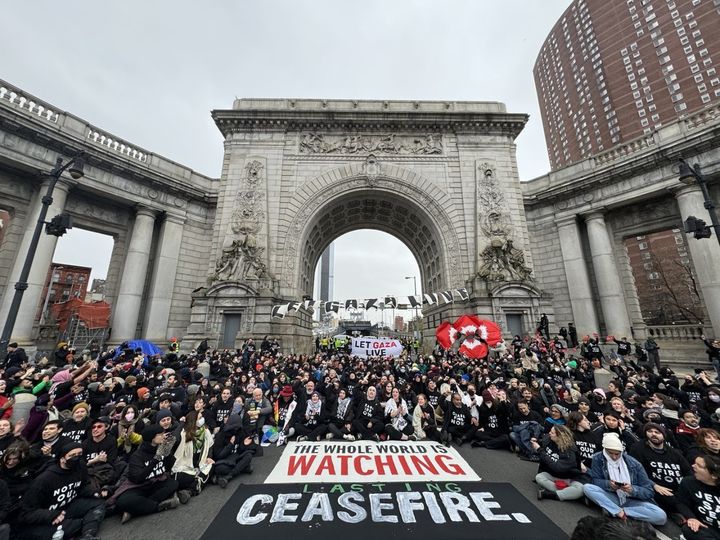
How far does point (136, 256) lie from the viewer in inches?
788

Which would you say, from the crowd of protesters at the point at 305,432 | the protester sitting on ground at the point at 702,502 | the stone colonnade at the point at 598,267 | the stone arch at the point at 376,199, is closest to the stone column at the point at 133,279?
the crowd of protesters at the point at 305,432

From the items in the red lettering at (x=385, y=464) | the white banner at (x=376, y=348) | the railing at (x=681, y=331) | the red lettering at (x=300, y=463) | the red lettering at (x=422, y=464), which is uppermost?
the railing at (x=681, y=331)

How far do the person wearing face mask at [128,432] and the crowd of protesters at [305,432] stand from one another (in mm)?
36

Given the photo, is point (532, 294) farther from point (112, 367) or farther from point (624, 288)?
point (112, 367)

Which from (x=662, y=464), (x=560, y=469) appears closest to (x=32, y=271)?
(x=560, y=469)

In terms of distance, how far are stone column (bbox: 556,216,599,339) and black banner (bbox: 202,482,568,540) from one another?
1937 cm

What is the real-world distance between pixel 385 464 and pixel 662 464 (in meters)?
4.84

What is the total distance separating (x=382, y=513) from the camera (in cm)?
460

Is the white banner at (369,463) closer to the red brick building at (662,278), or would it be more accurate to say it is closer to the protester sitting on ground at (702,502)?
the protester sitting on ground at (702,502)

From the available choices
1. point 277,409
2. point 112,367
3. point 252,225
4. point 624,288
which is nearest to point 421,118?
point 252,225

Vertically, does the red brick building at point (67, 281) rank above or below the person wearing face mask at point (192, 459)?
above

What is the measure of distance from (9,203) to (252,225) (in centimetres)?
1289

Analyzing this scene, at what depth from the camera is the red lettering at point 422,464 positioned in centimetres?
606

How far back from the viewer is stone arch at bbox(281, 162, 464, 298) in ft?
71.8
